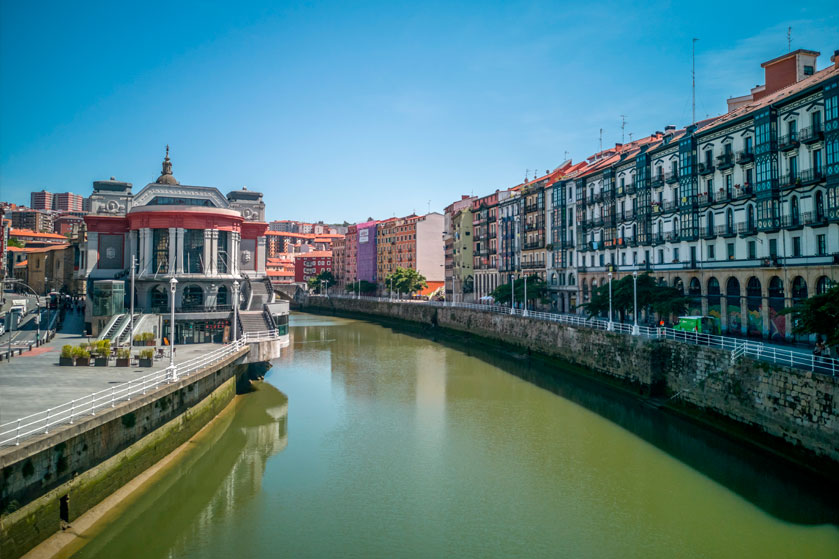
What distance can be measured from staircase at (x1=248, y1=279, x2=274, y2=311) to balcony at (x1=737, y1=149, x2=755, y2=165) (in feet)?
139

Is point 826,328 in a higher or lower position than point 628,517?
higher

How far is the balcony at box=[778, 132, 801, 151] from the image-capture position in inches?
1444

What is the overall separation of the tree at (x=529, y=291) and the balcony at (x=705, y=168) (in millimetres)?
26003

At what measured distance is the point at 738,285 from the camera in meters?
43.0

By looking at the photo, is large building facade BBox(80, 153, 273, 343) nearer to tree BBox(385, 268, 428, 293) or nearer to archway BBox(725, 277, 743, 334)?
archway BBox(725, 277, 743, 334)

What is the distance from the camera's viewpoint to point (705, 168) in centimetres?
4641

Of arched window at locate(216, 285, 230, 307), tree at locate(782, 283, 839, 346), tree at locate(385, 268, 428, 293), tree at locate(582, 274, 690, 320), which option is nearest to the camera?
tree at locate(782, 283, 839, 346)

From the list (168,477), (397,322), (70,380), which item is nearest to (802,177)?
(168,477)

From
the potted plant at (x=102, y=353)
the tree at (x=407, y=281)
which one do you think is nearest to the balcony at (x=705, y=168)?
the potted plant at (x=102, y=353)

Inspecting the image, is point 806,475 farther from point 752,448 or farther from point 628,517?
point 628,517

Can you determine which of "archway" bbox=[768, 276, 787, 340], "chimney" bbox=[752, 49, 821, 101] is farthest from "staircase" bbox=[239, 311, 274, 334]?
"chimney" bbox=[752, 49, 821, 101]

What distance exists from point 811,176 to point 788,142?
3282 millimetres

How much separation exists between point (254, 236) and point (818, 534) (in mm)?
53805

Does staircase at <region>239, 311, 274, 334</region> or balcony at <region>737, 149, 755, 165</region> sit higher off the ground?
balcony at <region>737, 149, 755, 165</region>
